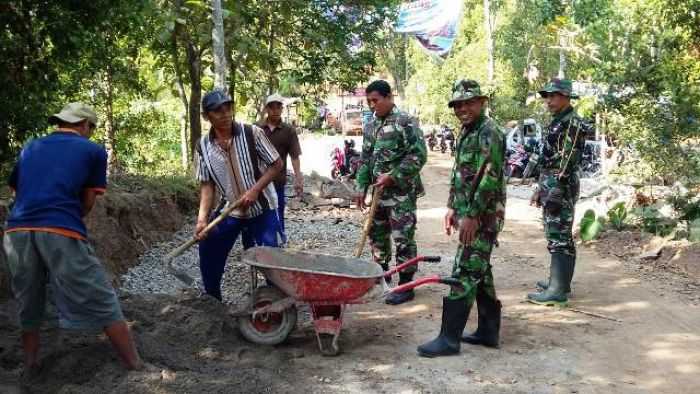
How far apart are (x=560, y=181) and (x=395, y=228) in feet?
4.83

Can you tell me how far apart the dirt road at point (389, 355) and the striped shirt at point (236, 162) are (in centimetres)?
85

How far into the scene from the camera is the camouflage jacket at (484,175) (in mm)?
4207

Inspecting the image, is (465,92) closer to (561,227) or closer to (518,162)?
(561,227)

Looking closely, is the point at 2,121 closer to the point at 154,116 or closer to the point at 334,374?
the point at 334,374

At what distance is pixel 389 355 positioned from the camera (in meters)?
4.39

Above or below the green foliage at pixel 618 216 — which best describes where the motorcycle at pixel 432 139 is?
above

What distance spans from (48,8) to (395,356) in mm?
3970

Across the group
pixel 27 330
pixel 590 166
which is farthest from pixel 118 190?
pixel 590 166

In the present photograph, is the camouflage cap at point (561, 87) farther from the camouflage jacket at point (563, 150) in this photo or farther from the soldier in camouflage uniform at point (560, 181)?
the camouflage jacket at point (563, 150)

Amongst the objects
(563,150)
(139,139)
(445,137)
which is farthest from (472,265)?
(445,137)

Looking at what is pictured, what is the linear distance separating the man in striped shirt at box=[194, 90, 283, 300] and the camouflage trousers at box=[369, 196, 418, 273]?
125 centimetres

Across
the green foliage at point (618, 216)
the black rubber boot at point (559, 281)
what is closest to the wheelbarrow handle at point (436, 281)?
the black rubber boot at point (559, 281)

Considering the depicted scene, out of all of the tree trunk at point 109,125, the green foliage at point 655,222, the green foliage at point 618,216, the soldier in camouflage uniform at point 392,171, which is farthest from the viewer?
the tree trunk at point 109,125

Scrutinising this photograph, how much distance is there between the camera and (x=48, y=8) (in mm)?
5336
